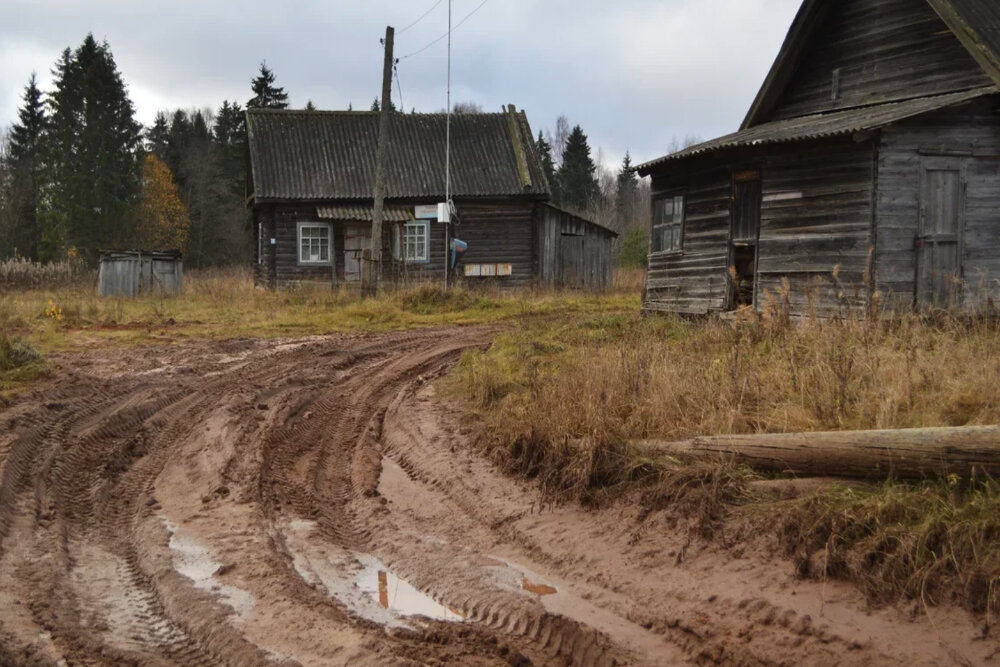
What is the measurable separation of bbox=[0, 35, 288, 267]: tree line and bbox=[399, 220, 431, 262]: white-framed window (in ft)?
58.5

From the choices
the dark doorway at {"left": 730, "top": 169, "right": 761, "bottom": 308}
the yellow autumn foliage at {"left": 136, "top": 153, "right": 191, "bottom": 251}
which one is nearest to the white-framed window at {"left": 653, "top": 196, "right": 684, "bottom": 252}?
the dark doorway at {"left": 730, "top": 169, "right": 761, "bottom": 308}

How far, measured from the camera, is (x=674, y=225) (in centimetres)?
1659

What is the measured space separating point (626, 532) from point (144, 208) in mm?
42329

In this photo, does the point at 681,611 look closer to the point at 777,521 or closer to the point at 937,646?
the point at 777,521

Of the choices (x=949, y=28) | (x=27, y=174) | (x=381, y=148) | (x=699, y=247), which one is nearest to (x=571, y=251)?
(x=381, y=148)

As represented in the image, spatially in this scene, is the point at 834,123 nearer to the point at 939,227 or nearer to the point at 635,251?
the point at 939,227

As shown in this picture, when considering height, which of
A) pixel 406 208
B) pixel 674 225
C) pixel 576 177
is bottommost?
pixel 674 225

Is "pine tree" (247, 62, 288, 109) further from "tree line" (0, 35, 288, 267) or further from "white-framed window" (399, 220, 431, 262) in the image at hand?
"white-framed window" (399, 220, 431, 262)

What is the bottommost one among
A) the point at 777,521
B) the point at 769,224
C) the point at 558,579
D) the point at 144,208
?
the point at 558,579

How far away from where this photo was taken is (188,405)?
8.77 metres

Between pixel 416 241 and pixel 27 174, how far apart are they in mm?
29033

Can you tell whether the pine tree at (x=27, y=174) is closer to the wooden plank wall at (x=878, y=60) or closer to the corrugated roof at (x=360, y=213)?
the corrugated roof at (x=360, y=213)

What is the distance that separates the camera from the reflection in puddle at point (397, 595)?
14.9 ft

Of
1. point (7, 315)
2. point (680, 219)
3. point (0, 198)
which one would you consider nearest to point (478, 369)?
point (680, 219)
